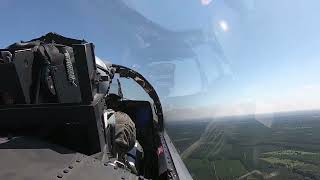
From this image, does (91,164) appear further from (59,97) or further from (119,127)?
(119,127)

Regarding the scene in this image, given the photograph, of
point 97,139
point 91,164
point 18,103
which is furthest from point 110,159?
point 18,103

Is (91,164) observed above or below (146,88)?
below

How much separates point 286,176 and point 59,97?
16681 centimetres

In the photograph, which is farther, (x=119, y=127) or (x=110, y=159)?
(x=119, y=127)

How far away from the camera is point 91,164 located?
3.88m

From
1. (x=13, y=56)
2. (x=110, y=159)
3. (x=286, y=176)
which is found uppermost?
(x=13, y=56)

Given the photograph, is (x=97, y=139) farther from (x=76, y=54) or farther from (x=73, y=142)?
(x=76, y=54)

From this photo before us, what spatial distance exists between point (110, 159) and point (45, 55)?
1404 millimetres

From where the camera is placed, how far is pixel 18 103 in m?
4.53

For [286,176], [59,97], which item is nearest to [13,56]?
[59,97]

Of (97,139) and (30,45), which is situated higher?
(30,45)

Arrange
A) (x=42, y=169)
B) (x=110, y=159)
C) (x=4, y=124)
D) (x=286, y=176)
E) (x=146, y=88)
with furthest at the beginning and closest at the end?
1. (x=286, y=176)
2. (x=146, y=88)
3. (x=110, y=159)
4. (x=4, y=124)
5. (x=42, y=169)

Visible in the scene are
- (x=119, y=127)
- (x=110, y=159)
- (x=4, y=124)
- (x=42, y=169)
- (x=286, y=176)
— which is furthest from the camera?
(x=286, y=176)

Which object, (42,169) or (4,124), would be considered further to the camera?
(4,124)
